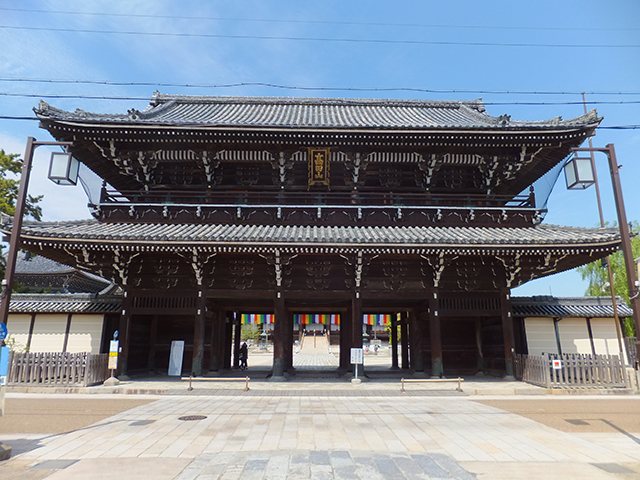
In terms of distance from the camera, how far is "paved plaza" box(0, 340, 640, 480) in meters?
5.54

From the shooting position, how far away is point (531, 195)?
53.7 feet

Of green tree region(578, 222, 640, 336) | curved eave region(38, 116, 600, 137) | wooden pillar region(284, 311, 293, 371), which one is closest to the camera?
curved eave region(38, 116, 600, 137)

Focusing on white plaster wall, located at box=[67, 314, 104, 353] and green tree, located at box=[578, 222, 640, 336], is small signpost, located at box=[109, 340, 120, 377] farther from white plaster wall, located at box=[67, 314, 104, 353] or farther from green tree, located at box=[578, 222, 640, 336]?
green tree, located at box=[578, 222, 640, 336]

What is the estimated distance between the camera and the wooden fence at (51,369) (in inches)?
512

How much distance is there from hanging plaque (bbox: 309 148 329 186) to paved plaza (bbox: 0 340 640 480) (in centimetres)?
829

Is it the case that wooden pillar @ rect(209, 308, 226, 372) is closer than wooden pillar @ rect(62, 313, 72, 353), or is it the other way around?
wooden pillar @ rect(62, 313, 72, 353)

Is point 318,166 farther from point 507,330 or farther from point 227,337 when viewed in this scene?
point 227,337

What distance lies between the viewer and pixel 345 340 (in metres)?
17.1

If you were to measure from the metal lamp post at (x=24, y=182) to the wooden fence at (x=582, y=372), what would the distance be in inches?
625

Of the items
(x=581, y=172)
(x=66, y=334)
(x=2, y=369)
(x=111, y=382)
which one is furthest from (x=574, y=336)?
(x=66, y=334)

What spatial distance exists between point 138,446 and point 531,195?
660 inches

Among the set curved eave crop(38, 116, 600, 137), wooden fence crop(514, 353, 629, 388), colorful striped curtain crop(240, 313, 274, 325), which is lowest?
wooden fence crop(514, 353, 629, 388)

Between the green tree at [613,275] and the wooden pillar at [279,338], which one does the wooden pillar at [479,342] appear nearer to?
the wooden pillar at [279,338]

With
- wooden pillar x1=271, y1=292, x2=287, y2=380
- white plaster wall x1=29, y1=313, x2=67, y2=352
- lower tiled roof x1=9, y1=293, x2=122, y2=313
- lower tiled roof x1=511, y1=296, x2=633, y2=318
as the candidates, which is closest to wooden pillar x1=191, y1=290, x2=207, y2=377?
A: wooden pillar x1=271, y1=292, x2=287, y2=380
